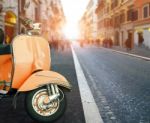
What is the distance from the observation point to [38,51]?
15.3 feet

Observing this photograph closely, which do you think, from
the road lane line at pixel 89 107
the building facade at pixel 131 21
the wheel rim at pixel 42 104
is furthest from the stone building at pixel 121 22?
the wheel rim at pixel 42 104

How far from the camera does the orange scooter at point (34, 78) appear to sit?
4.31 metres

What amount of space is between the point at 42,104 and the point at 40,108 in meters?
0.06

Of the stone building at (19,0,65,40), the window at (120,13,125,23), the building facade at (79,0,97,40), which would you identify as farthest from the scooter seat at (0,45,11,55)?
the building facade at (79,0,97,40)

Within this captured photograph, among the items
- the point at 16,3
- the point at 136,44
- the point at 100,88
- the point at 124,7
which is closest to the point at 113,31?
the point at 124,7

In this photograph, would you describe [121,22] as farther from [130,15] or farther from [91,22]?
[91,22]

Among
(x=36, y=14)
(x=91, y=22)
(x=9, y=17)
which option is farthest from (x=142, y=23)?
(x=91, y=22)

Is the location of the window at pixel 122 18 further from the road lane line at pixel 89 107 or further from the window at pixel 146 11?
the road lane line at pixel 89 107

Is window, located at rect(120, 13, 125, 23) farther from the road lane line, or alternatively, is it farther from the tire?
the tire

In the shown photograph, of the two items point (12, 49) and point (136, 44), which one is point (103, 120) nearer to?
point (12, 49)

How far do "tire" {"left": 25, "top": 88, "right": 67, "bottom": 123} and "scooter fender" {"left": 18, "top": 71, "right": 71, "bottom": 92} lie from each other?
100 millimetres

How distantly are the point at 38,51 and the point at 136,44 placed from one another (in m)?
36.4

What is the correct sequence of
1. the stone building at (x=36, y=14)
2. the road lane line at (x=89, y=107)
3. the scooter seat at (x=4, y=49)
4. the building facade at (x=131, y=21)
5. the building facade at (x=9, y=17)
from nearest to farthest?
the road lane line at (x=89, y=107)
the scooter seat at (x=4, y=49)
the building facade at (x=9, y=17)
the stone building at (x=36, y=14)
the building facade at (x=131, y=21)

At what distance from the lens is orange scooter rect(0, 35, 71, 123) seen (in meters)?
4.31
